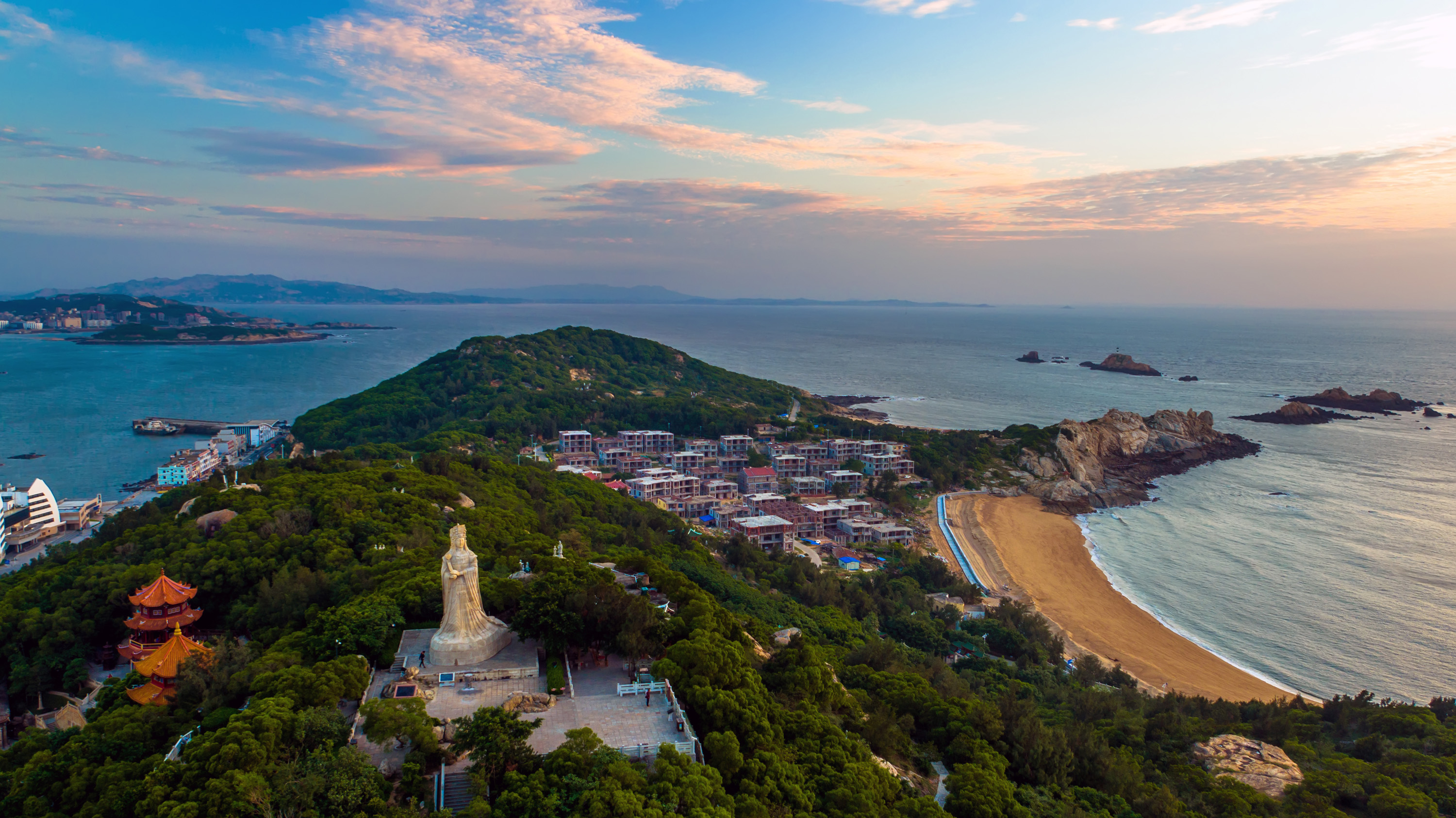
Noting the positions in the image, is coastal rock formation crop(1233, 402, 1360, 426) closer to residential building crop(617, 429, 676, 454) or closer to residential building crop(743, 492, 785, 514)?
residential building crop(743, 492, 785, 514)

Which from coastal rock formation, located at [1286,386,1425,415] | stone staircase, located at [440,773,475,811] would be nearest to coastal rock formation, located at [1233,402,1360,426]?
coastal rock formation, located at [1286,386,1425,415]

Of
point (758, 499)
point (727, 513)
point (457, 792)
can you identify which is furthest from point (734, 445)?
point (457, 792)

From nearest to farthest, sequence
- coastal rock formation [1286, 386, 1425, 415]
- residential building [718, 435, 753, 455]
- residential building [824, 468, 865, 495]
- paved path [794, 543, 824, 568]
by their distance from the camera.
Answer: paved path [794, 543, 824, 568], residential building [824, 468, 865, 495], residential building [718, 435, 753, 455], coastal rock formation [1286, 386, 1425, 415]

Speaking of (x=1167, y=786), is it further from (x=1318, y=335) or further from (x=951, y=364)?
(x=1318, y=335)

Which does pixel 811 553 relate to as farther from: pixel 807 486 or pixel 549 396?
pixel 549 396

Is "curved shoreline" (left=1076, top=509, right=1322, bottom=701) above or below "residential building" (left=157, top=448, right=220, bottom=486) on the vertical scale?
below

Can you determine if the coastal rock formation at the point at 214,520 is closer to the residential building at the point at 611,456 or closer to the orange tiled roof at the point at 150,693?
the orange tiled roof at the point at 150,693

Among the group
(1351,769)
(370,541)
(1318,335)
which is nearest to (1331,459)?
(1351,769)
